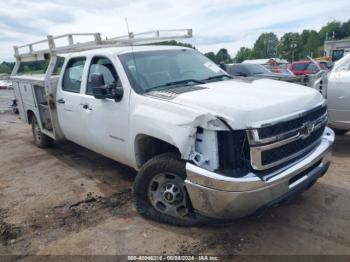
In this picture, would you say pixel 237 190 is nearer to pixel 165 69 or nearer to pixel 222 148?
pixel 222 148

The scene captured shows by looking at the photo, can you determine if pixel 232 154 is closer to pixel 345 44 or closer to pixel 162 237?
pixel 162 237

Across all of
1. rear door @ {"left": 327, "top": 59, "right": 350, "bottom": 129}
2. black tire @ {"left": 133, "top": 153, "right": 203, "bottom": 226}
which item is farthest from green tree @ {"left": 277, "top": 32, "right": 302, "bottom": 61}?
black tire @ {"left": 133, "top": 153, "right": 203, "bottom": 226}

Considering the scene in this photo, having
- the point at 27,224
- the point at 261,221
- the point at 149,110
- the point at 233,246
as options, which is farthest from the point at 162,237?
the point at 27,224

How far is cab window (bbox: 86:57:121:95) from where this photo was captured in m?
4.35

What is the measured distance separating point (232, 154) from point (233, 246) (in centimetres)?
94

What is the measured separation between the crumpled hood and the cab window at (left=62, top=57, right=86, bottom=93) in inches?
85.0

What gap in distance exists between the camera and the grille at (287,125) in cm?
300

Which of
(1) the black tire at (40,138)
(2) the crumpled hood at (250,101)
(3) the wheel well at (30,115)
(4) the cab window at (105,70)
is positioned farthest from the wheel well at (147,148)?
(3) the wheel well at (30,115)

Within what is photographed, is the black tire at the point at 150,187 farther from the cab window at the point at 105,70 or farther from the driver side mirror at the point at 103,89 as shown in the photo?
the cab window at the point at 105,70

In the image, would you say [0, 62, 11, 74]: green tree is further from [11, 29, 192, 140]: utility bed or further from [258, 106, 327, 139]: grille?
[258, 106, 327, 139]: grille

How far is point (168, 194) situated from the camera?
3570 millimetres

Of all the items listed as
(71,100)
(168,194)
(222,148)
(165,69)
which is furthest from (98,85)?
(222,148)

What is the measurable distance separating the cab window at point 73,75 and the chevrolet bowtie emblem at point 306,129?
321 cm

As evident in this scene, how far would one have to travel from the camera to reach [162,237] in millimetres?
3500
